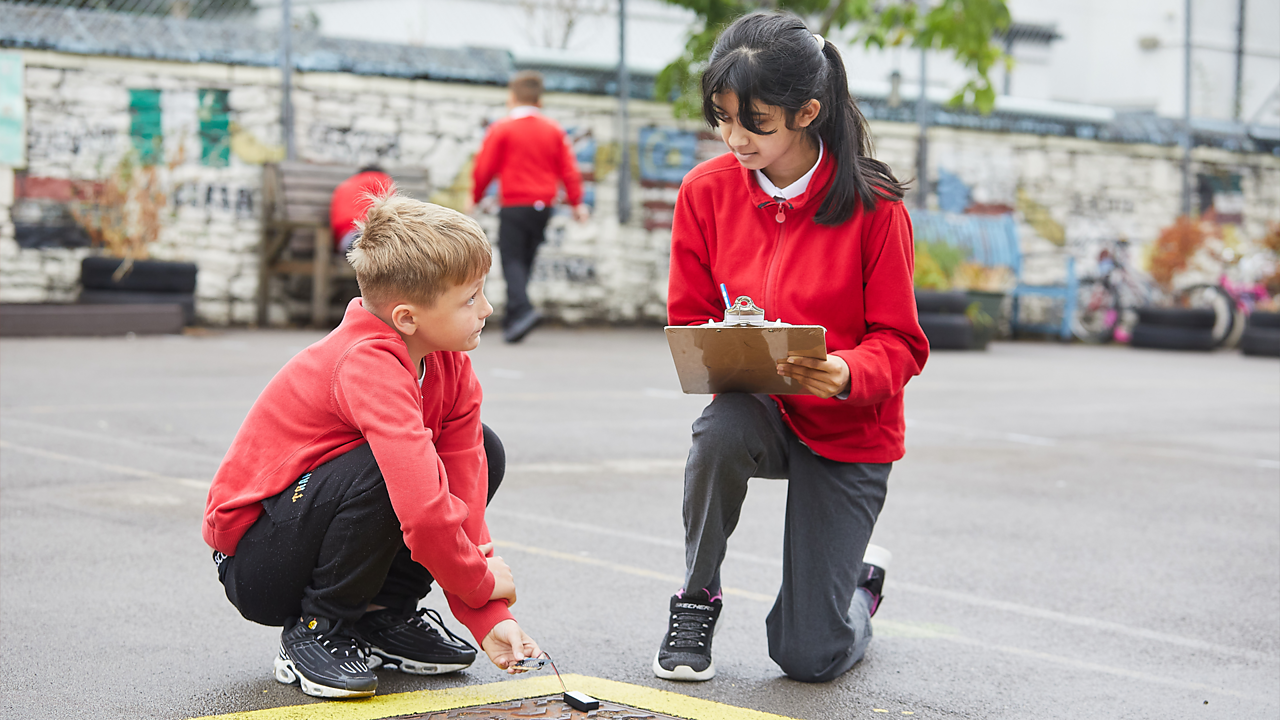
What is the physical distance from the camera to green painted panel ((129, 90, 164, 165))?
10.8 metres

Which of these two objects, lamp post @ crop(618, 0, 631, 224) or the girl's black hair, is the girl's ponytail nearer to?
the girl's black hair

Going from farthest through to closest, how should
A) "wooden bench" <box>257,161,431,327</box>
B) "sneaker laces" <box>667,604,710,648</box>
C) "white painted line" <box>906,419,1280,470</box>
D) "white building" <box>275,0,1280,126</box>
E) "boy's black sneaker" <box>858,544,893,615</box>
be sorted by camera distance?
"white building" <box>275,0,1280,126</box> → "wooden bench" <box>257,161,431,327</box> → "white painted line" <box>906,419,1280,470</box> → "boy's black sneaker" <box>858,544,893,615</box> → "sneaker laces" <box>667,604,710,648</box>

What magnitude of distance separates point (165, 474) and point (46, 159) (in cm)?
707

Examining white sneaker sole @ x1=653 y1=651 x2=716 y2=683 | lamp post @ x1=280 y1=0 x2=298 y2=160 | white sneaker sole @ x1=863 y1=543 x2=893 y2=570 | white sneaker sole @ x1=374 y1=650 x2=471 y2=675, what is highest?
lamp post @ x1=280 y1=0 x2=298 y2=160

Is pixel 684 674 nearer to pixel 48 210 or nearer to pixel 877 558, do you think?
pixel 877 558

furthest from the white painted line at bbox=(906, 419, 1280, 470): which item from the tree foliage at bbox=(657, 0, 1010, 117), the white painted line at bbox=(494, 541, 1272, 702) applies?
the tree foliage at bbox=(657, 0, 1010, 117)

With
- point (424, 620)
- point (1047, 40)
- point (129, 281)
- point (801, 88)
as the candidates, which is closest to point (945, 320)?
point (129, 281)

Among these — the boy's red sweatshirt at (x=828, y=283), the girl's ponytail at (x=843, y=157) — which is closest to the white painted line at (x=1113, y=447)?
the boy's red sweatshirt at (x=828, y=283)

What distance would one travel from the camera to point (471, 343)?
7.61 feet

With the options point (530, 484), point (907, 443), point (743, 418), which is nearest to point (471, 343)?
point (743, 418)

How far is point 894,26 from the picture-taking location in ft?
38.6

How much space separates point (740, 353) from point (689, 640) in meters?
0.62

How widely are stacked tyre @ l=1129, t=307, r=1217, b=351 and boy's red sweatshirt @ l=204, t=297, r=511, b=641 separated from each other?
42.5ft


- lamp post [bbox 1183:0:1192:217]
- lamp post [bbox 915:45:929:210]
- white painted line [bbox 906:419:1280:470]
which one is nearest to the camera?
white painted line [bbox 906:419:1280:470]
